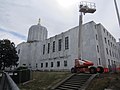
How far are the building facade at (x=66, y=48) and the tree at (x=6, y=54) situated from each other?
822 centimetres

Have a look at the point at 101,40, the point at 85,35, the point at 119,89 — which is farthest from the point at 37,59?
the point at 119,89

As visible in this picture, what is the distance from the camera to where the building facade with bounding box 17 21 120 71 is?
27.4 m

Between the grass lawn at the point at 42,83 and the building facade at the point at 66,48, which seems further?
the building facade at the point at 66,48

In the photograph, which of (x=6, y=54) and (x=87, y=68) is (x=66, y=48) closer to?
(x=87, y=68)

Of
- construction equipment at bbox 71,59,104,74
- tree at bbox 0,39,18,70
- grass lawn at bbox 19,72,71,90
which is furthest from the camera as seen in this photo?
tree at bbox 0,39,18,70

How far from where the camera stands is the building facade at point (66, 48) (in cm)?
2740

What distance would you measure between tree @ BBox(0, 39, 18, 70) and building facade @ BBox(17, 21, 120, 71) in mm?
8219

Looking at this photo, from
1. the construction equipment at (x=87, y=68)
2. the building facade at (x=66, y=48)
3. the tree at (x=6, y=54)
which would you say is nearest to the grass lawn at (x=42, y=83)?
the construction equipment at (x=87, y=68)

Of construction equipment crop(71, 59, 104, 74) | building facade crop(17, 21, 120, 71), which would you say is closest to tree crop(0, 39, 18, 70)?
building facade crop(17, 21, 120, 71)

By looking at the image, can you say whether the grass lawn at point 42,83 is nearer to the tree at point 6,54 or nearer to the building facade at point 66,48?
the building facade at point 66,48

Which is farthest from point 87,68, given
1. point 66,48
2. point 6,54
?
point 6,54

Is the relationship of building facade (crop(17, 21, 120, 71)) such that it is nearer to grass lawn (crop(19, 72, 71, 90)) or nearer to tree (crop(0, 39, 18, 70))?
tree (crop(0, 39, 18, 70))

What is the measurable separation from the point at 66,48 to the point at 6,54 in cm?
1800

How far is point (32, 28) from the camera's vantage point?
155 ft
